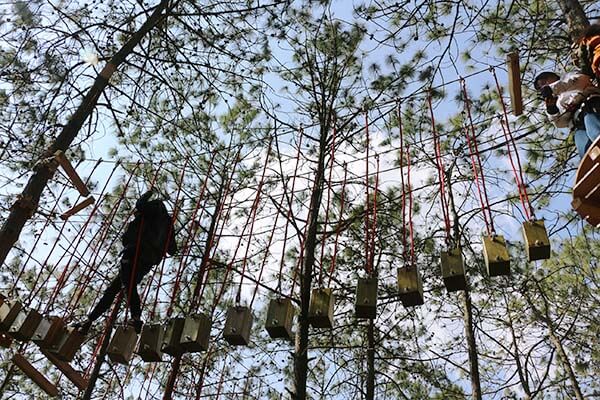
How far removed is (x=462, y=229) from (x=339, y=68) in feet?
7.82

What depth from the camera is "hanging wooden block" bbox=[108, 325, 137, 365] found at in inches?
128

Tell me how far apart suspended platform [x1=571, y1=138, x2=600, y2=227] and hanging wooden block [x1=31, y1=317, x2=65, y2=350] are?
303 centimetres

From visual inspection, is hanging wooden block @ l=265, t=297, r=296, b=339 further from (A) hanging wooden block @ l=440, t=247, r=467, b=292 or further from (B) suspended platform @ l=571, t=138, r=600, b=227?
(B) suspended platform @ l=571, t=138, r=600, b=227

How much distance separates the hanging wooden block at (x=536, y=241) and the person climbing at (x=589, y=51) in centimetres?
104

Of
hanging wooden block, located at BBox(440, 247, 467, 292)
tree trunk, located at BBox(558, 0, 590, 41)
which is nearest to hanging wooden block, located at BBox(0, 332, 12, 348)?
hanging wooden block, located at BBox(440, 247, 467, 292)

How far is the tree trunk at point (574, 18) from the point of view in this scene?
3647 mm

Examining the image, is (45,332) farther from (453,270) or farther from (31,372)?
(453,270)

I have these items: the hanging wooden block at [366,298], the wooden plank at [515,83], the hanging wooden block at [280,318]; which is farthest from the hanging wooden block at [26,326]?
the wooden plank at [515,83]

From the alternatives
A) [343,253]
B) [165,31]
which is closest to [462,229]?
[343,253]

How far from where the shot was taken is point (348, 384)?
619cm

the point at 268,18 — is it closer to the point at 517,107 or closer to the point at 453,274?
the point at 517,107

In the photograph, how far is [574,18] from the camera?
3756 millimetres

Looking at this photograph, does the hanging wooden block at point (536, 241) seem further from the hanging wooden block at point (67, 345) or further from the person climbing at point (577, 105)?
the hanging wooden block at point (67, 345)

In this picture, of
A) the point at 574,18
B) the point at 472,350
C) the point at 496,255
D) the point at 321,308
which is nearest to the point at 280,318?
the point at 321,308
